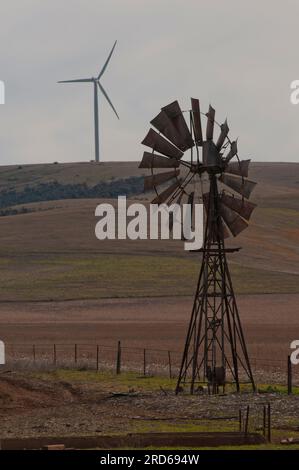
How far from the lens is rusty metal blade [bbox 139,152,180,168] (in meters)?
30.6

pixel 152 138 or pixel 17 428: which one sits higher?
pixel 152 138

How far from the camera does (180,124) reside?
30234 mm

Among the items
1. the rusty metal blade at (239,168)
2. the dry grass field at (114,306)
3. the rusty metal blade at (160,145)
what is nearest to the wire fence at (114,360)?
the dry grass field at (114,306)

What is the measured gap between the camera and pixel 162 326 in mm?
55125

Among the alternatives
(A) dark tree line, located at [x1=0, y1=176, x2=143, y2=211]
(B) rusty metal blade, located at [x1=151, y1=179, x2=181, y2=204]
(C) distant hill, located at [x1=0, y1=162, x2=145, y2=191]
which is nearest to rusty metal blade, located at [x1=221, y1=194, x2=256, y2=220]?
(B) rusty metal blade, located at [x1=151, y1=179, x2=181, y2=204]

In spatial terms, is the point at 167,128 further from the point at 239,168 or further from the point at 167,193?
the point at 239,168

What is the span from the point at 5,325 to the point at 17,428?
103 ft

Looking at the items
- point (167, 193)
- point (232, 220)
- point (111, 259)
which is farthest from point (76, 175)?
point (167, 193)

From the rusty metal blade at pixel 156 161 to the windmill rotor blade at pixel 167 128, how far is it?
0.43m

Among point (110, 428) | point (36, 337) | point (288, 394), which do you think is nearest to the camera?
point (110, 428)

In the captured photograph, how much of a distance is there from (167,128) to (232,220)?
289cm

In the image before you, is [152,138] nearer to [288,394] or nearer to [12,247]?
[288,394]
